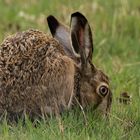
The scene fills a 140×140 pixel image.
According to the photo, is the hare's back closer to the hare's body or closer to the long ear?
the hare's body

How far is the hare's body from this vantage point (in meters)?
7.38

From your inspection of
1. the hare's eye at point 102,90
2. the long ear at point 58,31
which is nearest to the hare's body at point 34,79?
the hare's eye at point 102,90

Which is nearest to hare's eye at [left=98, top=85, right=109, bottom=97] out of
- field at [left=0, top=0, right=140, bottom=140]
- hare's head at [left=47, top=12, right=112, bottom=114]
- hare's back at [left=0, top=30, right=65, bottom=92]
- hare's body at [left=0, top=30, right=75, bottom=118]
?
hare's head at [left=47, top=12, right=112, bottom=114]

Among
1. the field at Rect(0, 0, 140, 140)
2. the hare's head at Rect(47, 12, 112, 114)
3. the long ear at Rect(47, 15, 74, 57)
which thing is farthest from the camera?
the long ear at Rect(47, 15, 74, 57)

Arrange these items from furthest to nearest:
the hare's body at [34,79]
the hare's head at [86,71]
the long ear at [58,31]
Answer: the long ear at [58,31], the hare's head at [86,71], the hare's body at [34,79]

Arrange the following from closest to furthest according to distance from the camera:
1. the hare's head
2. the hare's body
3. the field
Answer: the field → the hare's body → the hare's head

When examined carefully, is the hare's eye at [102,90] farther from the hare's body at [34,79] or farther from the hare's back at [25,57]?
the hare's back at [25,57]

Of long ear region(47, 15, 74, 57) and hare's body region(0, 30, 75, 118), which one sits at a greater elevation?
long ear region(47, 15, 74, 57)

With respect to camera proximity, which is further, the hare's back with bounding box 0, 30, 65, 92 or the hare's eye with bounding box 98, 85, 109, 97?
the hare's eye with bounding box 98, 85, 109, 97

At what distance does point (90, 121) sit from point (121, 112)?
0.70m

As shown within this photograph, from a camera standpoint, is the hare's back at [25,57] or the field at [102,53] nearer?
the field at [102,53]

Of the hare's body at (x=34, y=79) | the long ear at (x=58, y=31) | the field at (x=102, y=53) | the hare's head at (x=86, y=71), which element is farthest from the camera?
the long ear at (x=58, y=31)

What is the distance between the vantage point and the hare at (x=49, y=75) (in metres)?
7.39

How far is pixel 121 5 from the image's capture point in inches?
521
